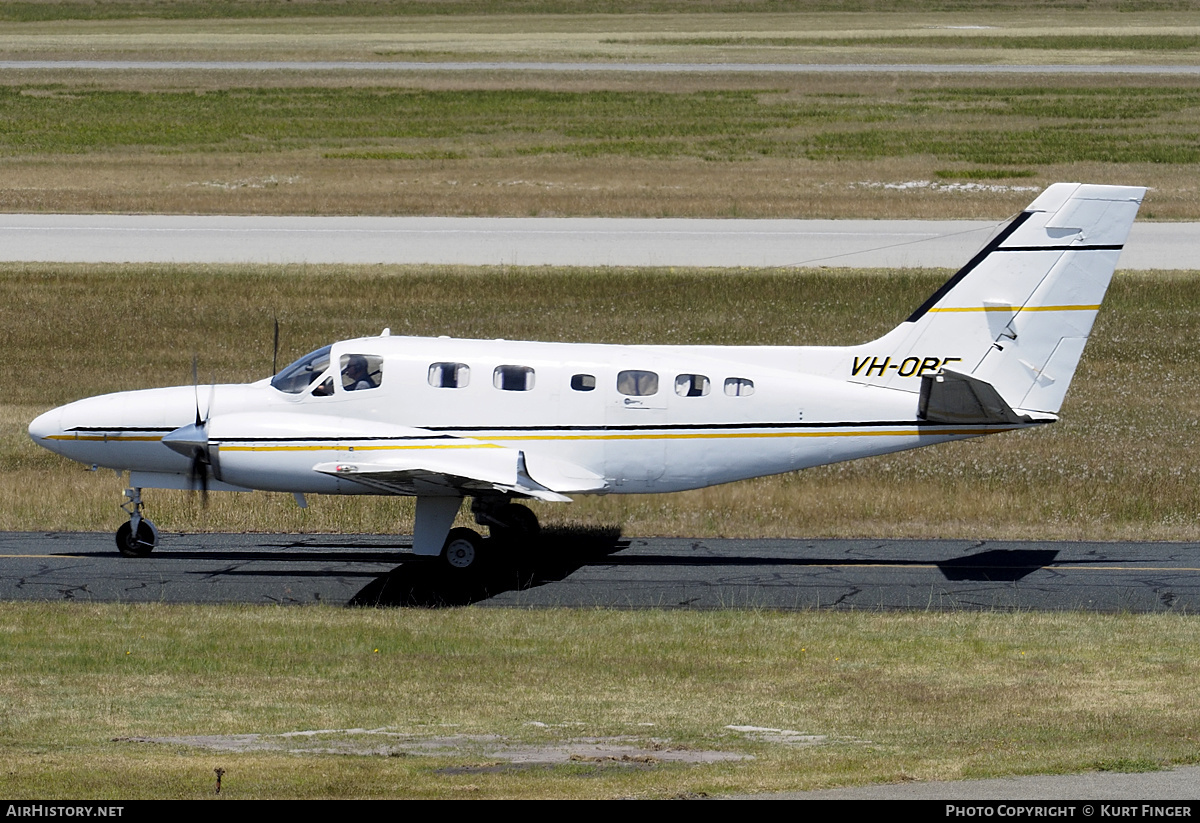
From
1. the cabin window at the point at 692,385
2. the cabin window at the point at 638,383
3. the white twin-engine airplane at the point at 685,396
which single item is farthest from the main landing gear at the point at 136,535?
the cabin window at the point at 692,385

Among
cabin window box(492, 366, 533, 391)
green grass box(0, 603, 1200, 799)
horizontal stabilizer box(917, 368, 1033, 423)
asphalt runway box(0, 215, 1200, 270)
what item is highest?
asphalt runway box(0, 215, 1200, 270)

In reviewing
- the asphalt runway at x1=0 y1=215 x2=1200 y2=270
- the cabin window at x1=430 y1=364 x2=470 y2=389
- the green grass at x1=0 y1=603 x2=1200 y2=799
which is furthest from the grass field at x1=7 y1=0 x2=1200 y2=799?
the cabin window at x1=430 y1=364 x2=470 y2=389

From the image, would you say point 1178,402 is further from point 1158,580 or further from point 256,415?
point 256,415

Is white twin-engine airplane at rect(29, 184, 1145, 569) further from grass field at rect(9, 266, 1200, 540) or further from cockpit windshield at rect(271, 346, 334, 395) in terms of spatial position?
grass field at rect(9, 266, 1200, 540)

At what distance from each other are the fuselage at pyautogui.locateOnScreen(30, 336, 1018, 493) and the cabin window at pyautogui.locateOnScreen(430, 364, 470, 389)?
19mm

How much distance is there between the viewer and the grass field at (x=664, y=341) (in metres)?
23.3

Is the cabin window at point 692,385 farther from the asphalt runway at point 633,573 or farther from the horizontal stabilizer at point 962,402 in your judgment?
the horizontal stabilizer at point 962,402

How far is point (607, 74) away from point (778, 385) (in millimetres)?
72667

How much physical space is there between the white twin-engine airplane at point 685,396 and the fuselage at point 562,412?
21 millimetres

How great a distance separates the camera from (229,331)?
36.4m

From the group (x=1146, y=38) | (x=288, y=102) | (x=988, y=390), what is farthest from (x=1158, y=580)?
(x=1146, y=38)

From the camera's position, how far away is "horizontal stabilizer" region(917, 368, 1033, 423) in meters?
19.1

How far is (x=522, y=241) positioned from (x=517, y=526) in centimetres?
2488

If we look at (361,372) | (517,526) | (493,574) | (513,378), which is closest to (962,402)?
(513,378)
